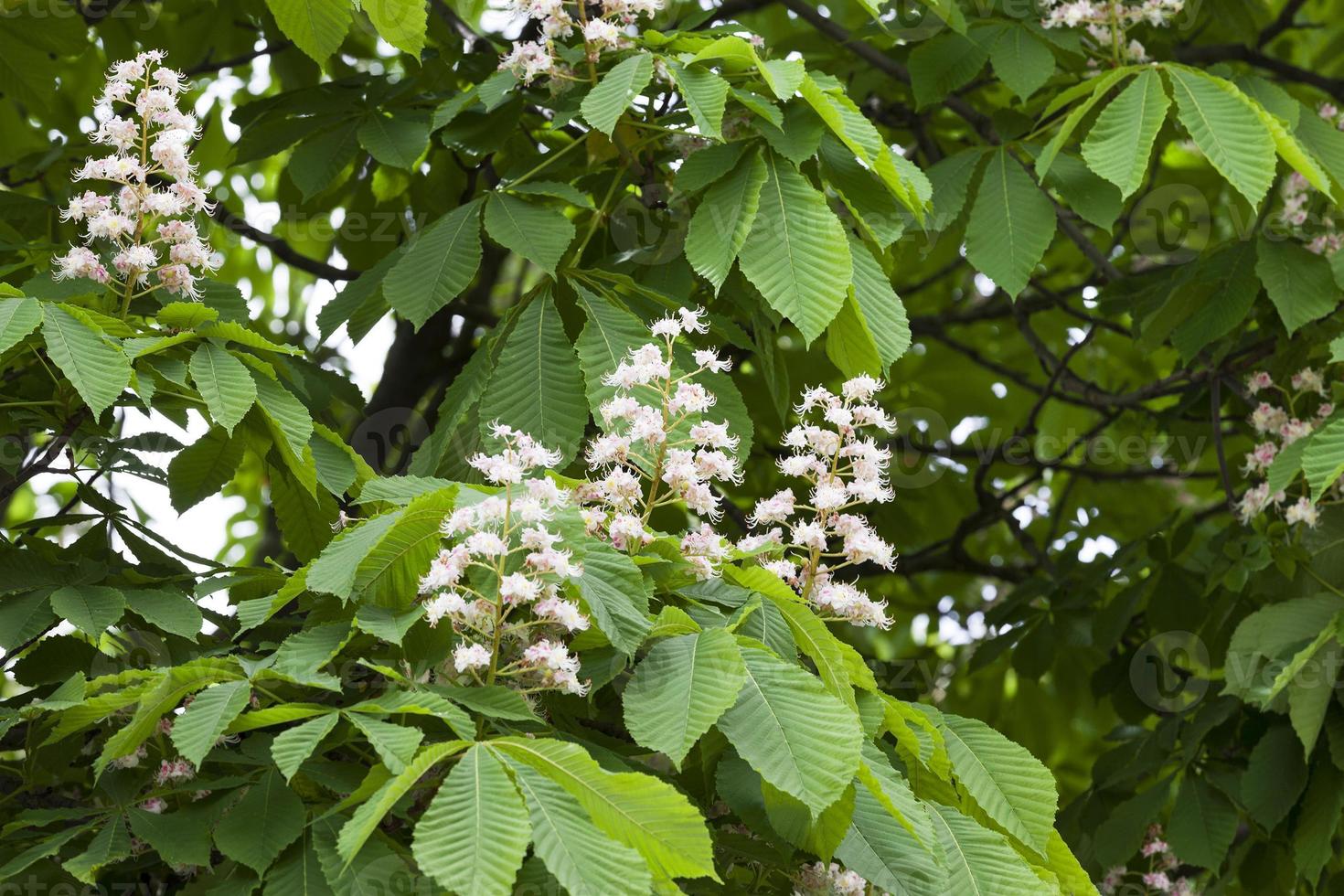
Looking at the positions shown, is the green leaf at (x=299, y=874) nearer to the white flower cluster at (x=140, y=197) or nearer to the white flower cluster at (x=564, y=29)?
the white flower cluster at (x=140, y=197)

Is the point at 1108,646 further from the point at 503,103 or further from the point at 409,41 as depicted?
the point at 409,41

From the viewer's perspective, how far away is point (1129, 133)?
10.2ft

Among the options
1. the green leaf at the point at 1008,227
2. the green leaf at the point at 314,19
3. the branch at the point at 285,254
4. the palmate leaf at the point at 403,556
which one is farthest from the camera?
the branch at the point at 285,254

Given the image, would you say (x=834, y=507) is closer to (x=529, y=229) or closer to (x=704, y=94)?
(x=704, y=94)

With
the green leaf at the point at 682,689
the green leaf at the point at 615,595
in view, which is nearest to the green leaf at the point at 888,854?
the green leaf at the point at 682,689

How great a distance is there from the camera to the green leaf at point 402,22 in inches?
110

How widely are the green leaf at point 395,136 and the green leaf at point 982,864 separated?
2.17 meters

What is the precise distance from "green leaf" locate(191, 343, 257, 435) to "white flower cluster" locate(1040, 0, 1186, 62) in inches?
92.4

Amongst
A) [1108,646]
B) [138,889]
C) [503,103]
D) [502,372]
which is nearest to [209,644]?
[138,889]

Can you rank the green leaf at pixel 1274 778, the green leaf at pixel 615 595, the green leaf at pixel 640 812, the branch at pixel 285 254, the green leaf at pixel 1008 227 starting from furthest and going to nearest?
the branch at pixel 285 254 → the green leaf at pixel 1274 778 → the green leaf at pixel 1008 227 → the green leaf at pixel 615 595 → the green leaf at pixel 640 812

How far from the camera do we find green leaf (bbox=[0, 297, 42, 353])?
2192 millimetres

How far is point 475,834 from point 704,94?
5.30ft

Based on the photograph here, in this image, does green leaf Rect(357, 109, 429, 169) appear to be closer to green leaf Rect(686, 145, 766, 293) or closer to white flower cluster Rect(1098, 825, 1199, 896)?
green leaf Rect(686, 145, 766, 293)

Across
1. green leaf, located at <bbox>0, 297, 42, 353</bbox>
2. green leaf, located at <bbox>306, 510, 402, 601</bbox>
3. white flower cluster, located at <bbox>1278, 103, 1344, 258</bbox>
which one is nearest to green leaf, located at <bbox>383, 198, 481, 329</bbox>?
green leaf, located at <bbox>0, 297, 42, 353</bbox>
